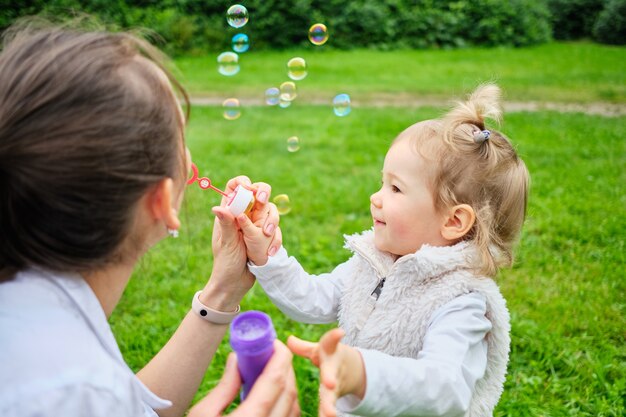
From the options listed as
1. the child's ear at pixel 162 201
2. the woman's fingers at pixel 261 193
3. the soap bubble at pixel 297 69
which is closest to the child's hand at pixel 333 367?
the child's ear at pixel 162 201

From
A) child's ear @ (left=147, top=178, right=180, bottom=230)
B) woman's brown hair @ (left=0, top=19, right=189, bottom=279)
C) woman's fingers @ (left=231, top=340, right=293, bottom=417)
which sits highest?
woman's brown hair @ (left=0, top=19, right=189, bottom=279)

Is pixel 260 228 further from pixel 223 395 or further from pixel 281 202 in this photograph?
pixel 281 202

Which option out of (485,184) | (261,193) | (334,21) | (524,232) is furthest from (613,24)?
(261,193)

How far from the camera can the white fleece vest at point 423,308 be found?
1.59 m

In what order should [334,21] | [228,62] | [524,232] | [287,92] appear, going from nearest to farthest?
[287,92] → [228,62] → [524,232] → [334,21]

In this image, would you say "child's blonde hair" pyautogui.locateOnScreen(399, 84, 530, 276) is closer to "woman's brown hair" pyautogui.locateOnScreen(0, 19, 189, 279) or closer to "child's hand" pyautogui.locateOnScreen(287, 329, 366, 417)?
"child's hand" pyautogui.locateOnScreen(287, 329, 366, 417)

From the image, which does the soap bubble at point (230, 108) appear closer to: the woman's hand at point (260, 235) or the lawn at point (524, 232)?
the lawn at point (524, 232)

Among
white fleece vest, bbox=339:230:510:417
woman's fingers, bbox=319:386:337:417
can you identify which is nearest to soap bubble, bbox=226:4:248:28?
white fleece vest, bbox=339:230:510:417

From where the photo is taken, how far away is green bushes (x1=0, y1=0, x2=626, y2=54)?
12969 mm

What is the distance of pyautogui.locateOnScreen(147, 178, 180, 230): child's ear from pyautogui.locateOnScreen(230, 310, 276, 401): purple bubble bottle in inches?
11.3

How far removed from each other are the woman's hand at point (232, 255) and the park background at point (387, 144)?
0.14 meters

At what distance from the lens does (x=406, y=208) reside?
5.57 feet

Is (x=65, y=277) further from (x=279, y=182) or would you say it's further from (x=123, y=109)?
(x=279, y=182)

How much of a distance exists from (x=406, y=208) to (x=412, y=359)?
1.59ft
